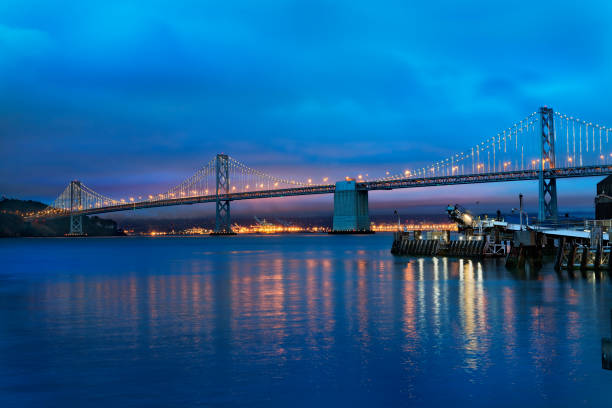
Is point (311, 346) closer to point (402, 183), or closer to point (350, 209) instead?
Result: point (402, 183)

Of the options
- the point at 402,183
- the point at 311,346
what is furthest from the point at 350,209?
the point at 311,346

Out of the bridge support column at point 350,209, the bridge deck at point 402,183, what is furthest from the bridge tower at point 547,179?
the bridge support column at point 350,209

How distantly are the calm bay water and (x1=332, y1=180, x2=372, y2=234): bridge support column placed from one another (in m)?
98.8

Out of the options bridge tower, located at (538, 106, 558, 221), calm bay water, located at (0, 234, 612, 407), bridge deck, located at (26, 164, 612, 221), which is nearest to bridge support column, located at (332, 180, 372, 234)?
bridge deck, located at (26, 164, 612, 221)

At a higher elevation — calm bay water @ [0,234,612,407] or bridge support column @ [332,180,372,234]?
bridge support column @ [332,180,372,234]

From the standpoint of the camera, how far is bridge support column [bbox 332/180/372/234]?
127375 millimetres

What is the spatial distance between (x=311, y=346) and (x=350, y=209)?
11764 cm

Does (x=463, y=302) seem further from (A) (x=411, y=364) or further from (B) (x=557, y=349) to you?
(A) (x=411, y=364)

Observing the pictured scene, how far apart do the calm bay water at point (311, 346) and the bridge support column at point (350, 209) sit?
324ft

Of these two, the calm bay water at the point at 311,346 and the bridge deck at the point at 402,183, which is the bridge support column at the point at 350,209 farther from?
the calm bay water at the point at 311,346

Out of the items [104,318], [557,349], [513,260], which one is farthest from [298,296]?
[513,260]

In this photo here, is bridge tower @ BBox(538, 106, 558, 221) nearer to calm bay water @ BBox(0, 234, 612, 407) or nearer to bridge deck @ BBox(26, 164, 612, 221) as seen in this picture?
bridge deck @ BBox(26, 164, 612, 221)

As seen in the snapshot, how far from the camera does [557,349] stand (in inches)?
539

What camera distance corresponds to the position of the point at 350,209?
432 ft
